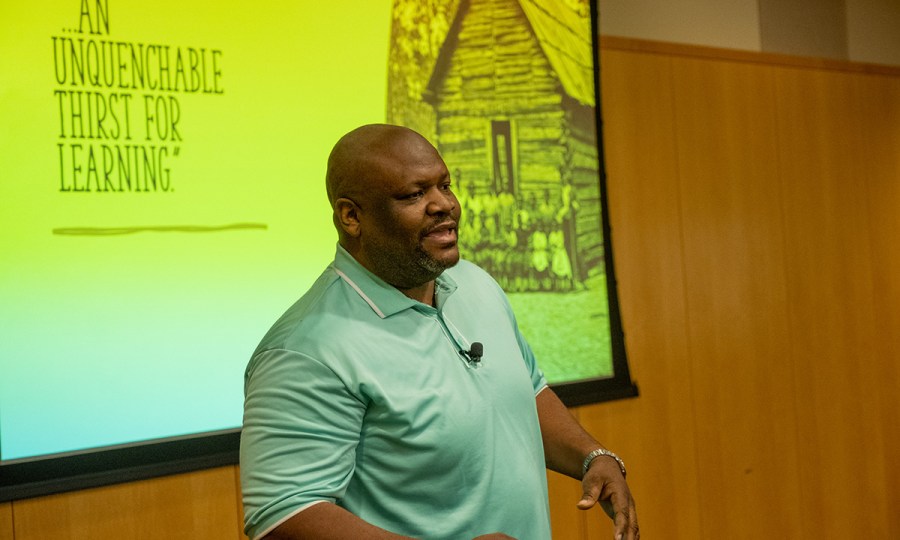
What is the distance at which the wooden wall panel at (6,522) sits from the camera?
6.73 ft

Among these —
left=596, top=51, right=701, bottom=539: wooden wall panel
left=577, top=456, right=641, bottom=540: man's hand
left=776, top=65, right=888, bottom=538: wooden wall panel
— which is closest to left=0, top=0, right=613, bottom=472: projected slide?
left=596, top=51, right=701, bottom=539: wooden wall panel

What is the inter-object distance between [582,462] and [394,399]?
40cm

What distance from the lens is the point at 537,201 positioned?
2.91 m

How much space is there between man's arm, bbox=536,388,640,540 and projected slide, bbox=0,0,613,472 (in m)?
0.98

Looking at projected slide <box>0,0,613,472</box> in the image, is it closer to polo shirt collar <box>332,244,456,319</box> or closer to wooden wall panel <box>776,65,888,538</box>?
polo shirt collar <box>332,244,456,319</box>

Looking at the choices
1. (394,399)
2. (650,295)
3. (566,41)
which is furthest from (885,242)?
(394,399)

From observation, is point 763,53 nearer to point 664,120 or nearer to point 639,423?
point 664,120

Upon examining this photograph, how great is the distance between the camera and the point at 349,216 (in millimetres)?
1454

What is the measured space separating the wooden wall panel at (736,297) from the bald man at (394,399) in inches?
78.0

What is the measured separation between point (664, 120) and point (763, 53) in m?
0.64

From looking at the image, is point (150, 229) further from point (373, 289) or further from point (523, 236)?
point (523, 236)

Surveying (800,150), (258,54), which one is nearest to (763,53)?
(800,150)

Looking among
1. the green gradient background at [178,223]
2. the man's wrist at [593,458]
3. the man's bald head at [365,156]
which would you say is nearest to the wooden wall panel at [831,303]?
the green gradient background at [178,223]

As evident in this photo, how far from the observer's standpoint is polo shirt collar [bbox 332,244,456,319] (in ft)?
4.59
